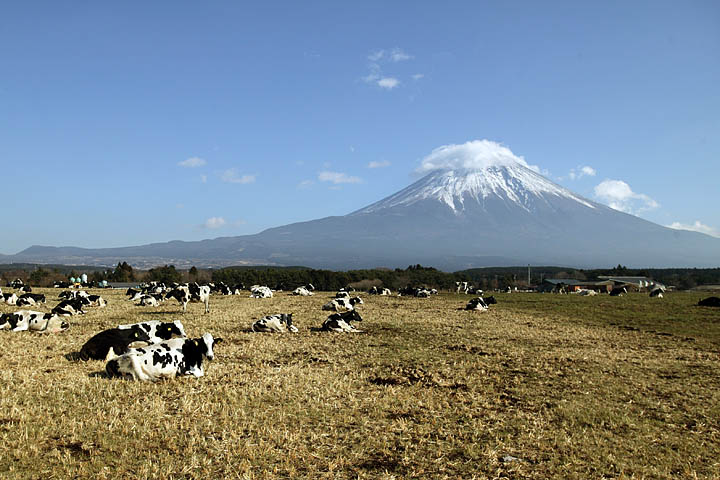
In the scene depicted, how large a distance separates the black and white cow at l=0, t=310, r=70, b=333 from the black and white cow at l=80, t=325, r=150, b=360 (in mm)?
4678

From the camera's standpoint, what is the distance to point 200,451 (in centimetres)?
555

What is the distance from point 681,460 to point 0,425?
8.52m

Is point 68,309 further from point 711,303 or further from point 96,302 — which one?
point 711,303

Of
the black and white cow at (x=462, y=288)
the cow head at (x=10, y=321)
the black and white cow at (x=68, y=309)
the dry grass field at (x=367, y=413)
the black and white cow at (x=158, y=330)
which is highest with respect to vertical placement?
the black and white cow at (x=158, y=330)

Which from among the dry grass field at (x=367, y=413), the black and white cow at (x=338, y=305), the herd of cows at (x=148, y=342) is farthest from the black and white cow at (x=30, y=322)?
the black and white cow at (x=338, y=305)

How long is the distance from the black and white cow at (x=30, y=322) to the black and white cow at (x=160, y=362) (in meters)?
6.67

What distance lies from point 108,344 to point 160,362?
7.19 feet

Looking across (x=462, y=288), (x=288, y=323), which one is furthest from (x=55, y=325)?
(x=462, y=288)

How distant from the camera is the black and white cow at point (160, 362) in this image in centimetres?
844

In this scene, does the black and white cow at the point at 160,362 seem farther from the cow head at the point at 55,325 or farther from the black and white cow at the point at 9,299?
the black and white cow at the point at 9,299

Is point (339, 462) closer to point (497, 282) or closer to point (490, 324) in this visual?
point (490, 324)

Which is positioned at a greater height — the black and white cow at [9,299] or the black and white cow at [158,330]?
the black and white cow at [158,330]

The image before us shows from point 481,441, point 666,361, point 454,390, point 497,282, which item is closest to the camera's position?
point 481,441

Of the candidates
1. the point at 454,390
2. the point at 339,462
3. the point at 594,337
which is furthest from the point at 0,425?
the point at 594,337
